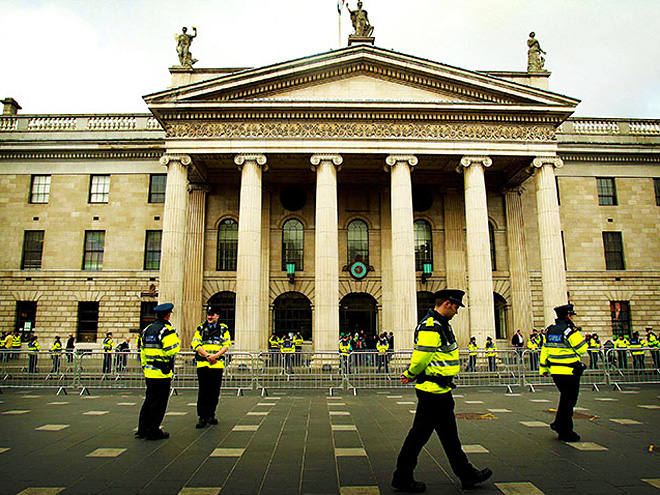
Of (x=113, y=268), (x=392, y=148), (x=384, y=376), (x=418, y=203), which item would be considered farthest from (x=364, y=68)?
(x=113, y=268)

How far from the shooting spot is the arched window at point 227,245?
2784cm

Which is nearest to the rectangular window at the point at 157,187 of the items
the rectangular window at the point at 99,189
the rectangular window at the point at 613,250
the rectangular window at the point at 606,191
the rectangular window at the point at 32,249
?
the rectangular window at the point at 99,189

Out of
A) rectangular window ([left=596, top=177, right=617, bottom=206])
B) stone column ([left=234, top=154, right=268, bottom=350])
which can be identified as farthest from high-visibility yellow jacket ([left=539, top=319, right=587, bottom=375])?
rectangular window ([left=596, top=177, right=617, bottom=206])

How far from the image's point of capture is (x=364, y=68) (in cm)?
2461

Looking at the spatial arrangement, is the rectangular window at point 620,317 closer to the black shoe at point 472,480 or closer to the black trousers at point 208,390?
the black trousers at point 208,390

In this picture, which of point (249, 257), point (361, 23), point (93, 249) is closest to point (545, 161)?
point (361, 23)

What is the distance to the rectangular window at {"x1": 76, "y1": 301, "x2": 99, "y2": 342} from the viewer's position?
2756 centimetres

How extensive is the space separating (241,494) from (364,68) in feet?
75.8

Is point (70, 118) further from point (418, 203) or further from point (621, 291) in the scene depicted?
point (621, 291)

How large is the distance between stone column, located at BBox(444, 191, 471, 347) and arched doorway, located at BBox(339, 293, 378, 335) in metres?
4.63

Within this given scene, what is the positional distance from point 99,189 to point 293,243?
494 inches

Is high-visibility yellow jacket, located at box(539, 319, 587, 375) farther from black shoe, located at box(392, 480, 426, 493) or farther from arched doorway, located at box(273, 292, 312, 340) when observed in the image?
arched doorway, located at box(273, 292, 312, 340)

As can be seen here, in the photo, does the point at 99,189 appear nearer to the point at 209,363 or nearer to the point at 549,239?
the point at 209,363

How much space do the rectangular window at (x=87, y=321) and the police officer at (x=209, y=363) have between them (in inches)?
848
